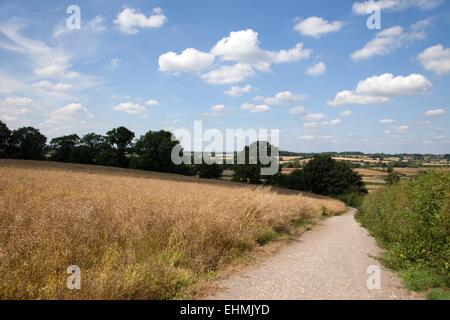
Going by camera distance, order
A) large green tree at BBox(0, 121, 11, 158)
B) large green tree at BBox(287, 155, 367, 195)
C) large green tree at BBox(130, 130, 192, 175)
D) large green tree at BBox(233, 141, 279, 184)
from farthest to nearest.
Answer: large green tree at BBox(287, 155, 367, 195)
large green tree at BBox(233, 141, 279, 184)
large green tree at BBox(130, 130, 192, 175)
large green tree at BBox(0, 121, 11, 158)

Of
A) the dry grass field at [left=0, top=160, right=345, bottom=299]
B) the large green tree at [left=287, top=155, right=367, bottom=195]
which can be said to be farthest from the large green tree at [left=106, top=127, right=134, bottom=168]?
the dry grass field at [left=0, top=160, right=345, bottom=299]

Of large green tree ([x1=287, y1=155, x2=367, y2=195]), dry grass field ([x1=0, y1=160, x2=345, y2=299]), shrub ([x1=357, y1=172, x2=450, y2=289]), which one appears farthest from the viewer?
large green tree ([x1=287, y1=155, x2=367, y2=195])

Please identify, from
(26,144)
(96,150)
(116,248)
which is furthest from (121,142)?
(116,248)

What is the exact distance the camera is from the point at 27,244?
21.4 ft

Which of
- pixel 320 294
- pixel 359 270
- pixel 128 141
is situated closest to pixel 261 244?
pixel 359 270

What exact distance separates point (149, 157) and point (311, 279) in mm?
61142

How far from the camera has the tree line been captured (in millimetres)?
63500

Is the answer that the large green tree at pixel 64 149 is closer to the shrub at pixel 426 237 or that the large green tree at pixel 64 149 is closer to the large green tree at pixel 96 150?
the large green tree at pixel 96 150

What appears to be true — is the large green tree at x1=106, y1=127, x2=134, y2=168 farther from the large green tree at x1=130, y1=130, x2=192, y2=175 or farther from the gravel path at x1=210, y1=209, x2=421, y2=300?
the gravel path at x1=210, y1=209, x2=421, y2=300

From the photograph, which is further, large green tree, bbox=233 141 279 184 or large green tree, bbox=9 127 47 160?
large green tree, bbox=233 141 279 184

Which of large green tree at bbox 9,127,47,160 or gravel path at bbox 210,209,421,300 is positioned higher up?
large green tree at bbox 9,127,47,160

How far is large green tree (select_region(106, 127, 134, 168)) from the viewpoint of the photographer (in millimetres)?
69875

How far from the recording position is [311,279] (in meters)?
7.98

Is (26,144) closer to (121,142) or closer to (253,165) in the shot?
(121,142)
